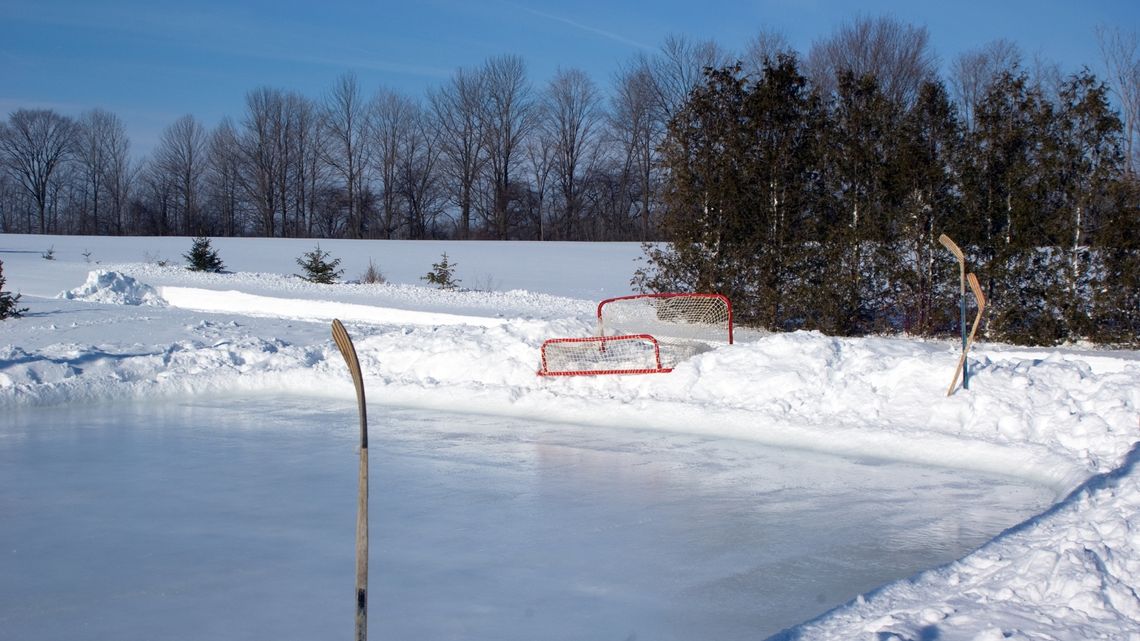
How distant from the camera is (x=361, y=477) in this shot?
8.91 ft

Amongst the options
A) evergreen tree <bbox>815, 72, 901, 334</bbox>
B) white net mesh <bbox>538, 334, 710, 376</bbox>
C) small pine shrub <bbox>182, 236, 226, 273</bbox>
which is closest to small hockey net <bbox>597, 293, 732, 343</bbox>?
white net mesh <bbox>538, 334, 710, 376</bbox>

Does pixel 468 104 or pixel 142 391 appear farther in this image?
pixel 468 104

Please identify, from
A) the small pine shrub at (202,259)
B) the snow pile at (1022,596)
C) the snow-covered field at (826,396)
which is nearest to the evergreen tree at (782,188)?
the snow-covered field at (826,396)

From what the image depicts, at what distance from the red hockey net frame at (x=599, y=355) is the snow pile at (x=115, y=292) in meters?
10.8

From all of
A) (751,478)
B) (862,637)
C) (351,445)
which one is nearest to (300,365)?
(351,445)

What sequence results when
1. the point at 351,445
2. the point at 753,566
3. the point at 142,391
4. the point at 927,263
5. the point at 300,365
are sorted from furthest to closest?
the point at 927,263
the point at 300,365
the point at 142,391
the point at 351,445
the point at 753,566

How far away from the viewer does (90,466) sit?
6.95 m

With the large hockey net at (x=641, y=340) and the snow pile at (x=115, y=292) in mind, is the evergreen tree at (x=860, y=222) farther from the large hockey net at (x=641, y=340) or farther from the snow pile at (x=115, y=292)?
the snow pile at (x=115, y=292)

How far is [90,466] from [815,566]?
5.07 meters

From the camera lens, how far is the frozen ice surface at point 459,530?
13.9 feet

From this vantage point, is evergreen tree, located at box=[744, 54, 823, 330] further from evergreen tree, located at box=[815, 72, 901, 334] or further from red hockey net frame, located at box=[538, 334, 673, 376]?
red hockey net frame, located at box=[538, 334, 673, 376]

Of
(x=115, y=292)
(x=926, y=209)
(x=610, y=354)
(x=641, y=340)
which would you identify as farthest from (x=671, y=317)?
(x=115, y=292)

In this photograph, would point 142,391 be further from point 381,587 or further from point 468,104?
point 468,104

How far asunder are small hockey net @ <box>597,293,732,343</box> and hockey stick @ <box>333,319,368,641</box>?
27.6 feet
